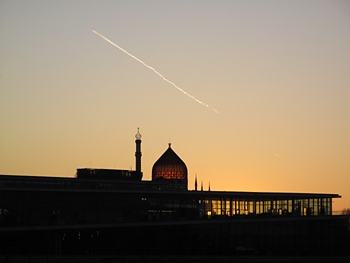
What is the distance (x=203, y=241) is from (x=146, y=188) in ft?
51.4

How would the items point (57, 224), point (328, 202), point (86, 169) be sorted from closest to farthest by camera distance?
point (57, 224) → point (328, 202) → point (86, 169)

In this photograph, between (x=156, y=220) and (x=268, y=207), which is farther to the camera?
(x=268, y=207)

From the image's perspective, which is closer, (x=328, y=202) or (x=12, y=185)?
(x=12, y=185)

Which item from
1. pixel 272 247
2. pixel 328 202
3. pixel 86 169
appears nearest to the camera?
pixel 272 247

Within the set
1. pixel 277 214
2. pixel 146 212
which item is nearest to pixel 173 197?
pixel 146 212

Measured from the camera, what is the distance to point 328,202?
5984 inches

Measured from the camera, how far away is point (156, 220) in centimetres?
14088

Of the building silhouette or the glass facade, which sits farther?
the glass facade

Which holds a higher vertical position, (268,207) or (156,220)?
(268,207)

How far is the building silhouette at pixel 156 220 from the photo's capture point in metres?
132

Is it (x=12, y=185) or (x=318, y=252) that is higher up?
(x=12, y=185)

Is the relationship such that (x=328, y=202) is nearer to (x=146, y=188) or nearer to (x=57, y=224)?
(x=146, y=188)

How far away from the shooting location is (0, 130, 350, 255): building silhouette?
13212cm

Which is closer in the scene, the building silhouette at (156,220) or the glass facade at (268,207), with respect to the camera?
the building silhouette at (156,220)
